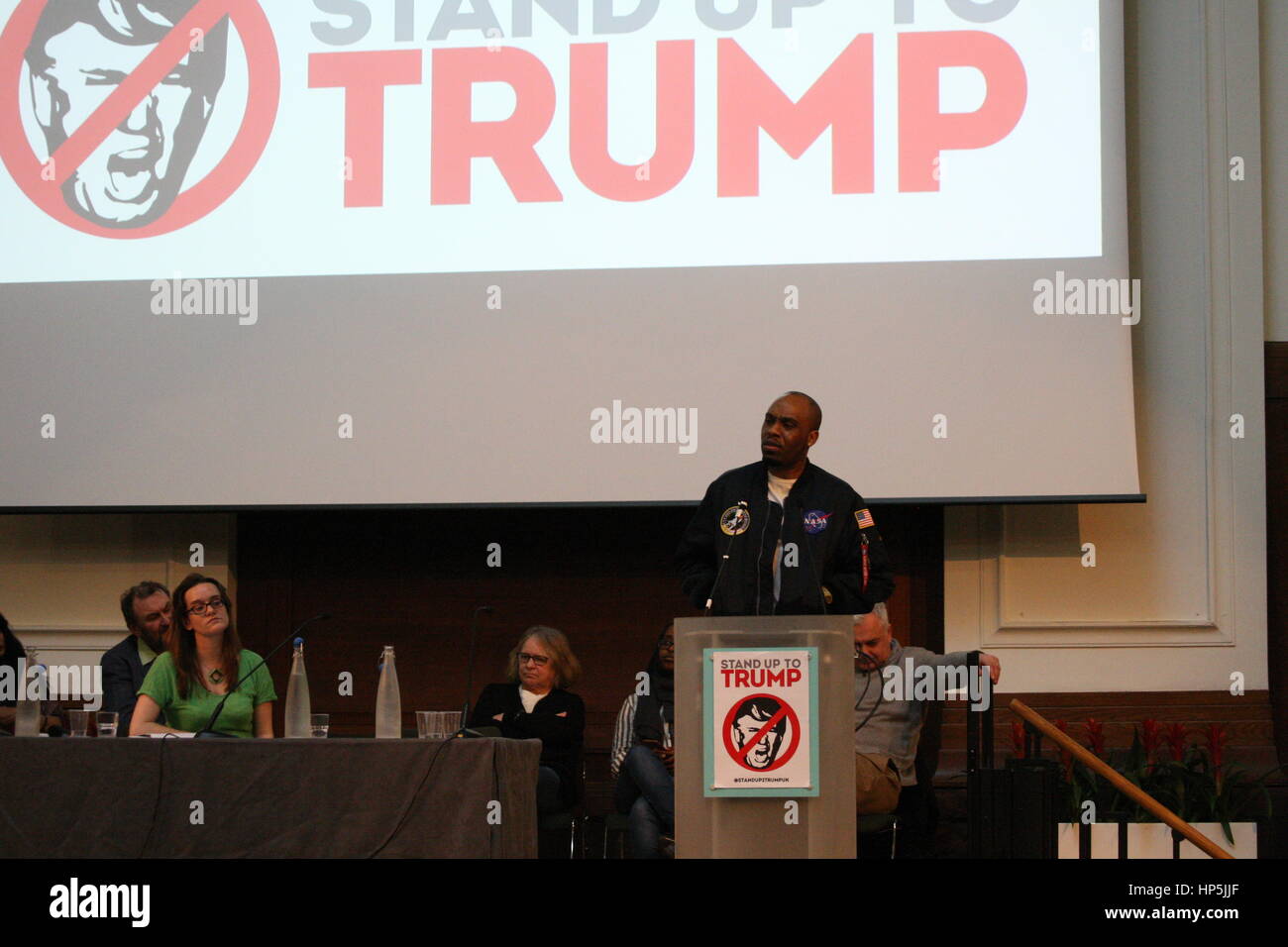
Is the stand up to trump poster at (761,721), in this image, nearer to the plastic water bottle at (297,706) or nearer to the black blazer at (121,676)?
the plastic water bottle at (297,706)

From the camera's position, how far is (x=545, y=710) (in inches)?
180

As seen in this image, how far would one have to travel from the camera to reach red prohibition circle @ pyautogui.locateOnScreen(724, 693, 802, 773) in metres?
3.11

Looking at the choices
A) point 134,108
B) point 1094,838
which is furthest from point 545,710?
point 134,108

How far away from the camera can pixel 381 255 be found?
5465 mm

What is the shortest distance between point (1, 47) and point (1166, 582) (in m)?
5.03

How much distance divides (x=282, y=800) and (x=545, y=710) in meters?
1.24

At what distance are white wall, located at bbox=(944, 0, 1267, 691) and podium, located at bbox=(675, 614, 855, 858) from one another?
99.5 inches

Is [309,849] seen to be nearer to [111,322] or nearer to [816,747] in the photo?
[816,747]

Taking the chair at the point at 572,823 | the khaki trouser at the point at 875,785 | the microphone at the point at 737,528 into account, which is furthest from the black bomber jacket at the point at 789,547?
the chair at the point at 572,823

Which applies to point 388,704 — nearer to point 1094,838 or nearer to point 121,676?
point 121,676

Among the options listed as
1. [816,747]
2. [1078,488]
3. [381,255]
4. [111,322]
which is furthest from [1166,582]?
[111,322]

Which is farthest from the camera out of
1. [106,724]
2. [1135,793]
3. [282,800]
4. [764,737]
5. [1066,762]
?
[1066,762]

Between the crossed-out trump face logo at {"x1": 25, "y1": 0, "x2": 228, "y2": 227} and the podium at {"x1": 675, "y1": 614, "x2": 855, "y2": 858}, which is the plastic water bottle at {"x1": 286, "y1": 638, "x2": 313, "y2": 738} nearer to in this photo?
the podium at {"x1": 675, "y1": 614, "x2": 855, "y2": 858}

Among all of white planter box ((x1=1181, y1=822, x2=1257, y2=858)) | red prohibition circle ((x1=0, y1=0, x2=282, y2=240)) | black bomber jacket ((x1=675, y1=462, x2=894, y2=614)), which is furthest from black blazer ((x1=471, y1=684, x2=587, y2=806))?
red prohibition circle ((x1=0, y1=0, x2=282, y2=240))
